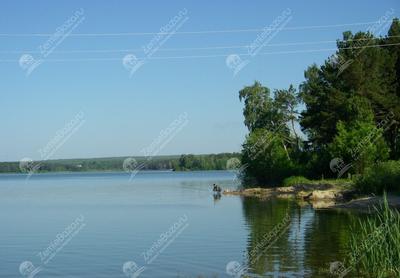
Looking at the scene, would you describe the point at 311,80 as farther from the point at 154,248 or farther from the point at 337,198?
the point at 154,248

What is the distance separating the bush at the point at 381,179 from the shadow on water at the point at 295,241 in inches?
251

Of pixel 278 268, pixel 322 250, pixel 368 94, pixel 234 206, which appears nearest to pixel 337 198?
pixel 234 206

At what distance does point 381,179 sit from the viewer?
51.0 metres

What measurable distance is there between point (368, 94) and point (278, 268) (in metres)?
52.5

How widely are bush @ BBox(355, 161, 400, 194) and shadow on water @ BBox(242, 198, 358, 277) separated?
6384mm

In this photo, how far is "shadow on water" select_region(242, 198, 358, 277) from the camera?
74.0 feet

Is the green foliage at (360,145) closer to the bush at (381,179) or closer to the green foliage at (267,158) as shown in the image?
the bush at (381,179)

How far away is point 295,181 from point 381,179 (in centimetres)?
2531

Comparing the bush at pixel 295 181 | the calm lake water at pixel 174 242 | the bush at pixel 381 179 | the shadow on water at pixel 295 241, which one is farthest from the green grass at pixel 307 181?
the shadow on water at pixel 295 241

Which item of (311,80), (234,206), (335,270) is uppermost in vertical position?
(311,80)

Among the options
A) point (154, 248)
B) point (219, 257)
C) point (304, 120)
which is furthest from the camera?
point (304, 120)

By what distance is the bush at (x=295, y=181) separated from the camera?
73.8 m

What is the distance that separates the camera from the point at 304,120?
250 ft

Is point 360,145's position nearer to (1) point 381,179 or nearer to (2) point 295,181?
(2) point 295,181
